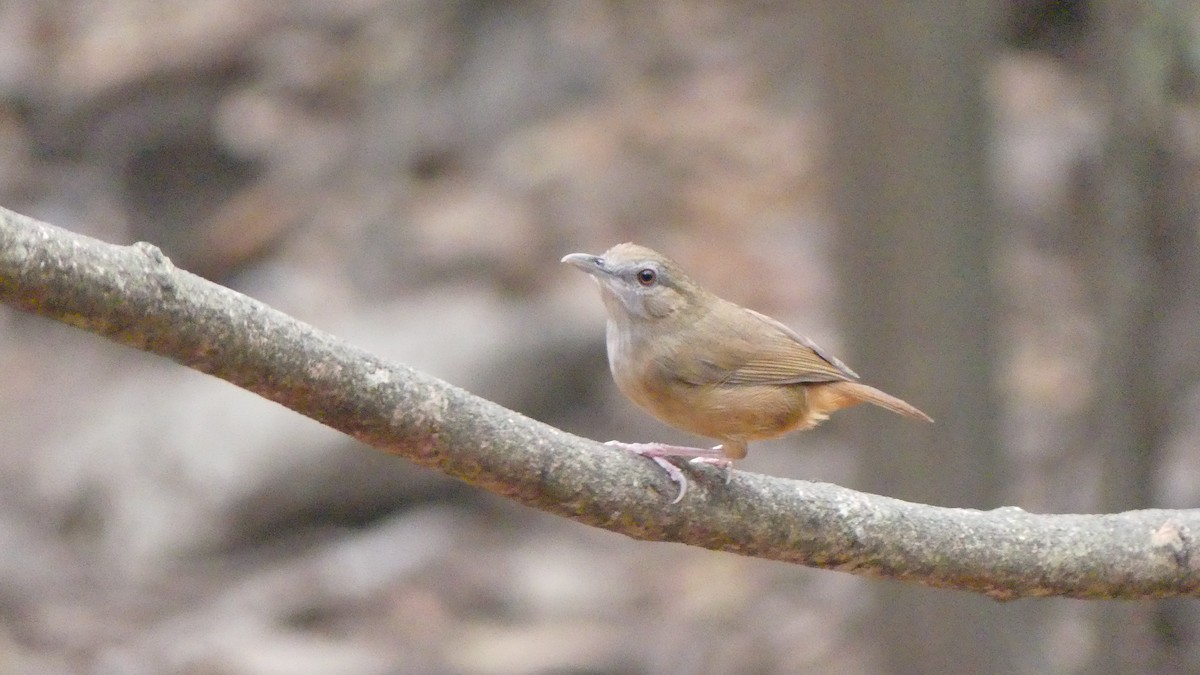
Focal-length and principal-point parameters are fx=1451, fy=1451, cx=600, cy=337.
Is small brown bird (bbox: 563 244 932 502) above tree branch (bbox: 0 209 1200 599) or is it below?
above

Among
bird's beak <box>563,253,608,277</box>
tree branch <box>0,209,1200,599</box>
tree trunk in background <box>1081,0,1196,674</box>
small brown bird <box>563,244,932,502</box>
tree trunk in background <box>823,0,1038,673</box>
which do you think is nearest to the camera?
tree branch <box>0,209,1200,599</box>

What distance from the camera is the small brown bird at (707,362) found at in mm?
3867

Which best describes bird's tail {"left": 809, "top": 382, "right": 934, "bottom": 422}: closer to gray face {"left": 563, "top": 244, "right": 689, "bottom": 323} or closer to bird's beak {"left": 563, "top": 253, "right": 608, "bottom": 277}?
gray face {"left": 563, "top": 244, "right": 689, "bottom": 323}

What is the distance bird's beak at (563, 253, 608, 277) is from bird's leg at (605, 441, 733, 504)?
0.81 meters

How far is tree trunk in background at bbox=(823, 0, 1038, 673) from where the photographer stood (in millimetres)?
6254

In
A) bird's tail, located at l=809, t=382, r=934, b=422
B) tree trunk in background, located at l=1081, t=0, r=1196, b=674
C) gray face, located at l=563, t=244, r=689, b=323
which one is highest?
tree trunk in background, located at l=1081, t=0, r=1196, b=674

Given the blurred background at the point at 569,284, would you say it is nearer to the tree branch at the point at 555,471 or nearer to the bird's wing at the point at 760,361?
the bird's wing at the point at 760,361

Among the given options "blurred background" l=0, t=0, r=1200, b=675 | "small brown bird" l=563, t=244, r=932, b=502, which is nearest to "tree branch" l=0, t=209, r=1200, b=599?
"small brown bird" l=563, t=244, r=932, b=502

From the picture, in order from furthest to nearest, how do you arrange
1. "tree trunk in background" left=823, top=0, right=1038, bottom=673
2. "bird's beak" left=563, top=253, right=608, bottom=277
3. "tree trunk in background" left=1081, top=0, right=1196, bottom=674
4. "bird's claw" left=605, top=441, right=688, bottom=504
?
"tree trunk in background" left=823, top=0, right=1038, bottom=673, "tree trunk in background" left=1081, top=0, right=1196, bottom=674, "bird's beak" left=563, top=253, right=608, bottom=277, "bird's claw" left=605, top=441, right=688, bottom=504

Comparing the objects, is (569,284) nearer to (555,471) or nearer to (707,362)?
(707,362)

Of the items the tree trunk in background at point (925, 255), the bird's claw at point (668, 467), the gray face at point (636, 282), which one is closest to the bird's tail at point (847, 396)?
the gray face at point (636, 282)

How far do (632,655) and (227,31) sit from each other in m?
7.10

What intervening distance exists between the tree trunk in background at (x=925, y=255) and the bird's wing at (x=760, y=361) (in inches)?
86.3

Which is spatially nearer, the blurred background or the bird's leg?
the bird's leg
